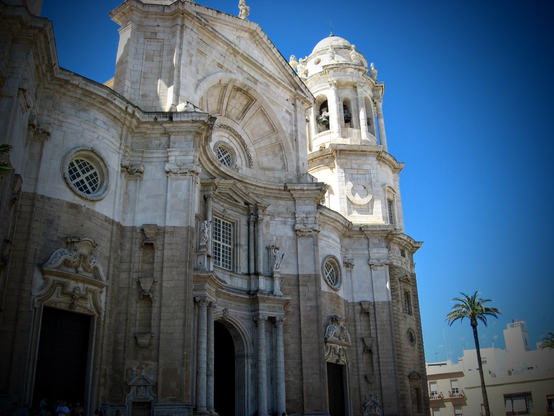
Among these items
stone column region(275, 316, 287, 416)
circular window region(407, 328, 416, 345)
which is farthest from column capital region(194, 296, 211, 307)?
circular window region(407, 328, 416, 345)

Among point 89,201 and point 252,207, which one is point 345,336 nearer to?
point 252,207

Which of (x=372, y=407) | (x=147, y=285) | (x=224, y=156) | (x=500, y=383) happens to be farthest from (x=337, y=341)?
(x=500, y=383)

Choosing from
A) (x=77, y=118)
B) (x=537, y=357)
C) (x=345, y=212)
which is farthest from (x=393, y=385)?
(x=537, y=357)

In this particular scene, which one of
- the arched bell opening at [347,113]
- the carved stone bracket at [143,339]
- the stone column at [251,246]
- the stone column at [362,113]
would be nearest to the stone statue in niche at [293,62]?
the arched bell opening at [347,113]

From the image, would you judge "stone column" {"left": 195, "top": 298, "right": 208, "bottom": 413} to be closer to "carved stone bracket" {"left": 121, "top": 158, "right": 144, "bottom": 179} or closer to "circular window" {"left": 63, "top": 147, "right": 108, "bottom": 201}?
"carved stone bracket" {"left": 121, "top": 158, "right": 144, "bottom": 179}

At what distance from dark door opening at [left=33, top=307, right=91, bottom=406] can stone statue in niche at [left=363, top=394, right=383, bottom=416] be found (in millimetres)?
17769

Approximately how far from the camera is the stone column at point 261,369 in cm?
2544

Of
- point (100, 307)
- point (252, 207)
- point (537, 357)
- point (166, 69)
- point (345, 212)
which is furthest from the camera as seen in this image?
point (537, 357)

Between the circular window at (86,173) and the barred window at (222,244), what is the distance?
6374mm

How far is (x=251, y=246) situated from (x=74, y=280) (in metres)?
10.2

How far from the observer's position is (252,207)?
2836 cm

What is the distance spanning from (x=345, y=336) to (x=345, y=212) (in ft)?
28.0

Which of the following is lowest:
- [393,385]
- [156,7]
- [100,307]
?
[393,385]

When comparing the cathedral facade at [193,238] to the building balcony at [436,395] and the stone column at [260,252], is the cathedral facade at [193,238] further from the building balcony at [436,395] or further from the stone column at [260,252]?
the building balcony at [436,395]
